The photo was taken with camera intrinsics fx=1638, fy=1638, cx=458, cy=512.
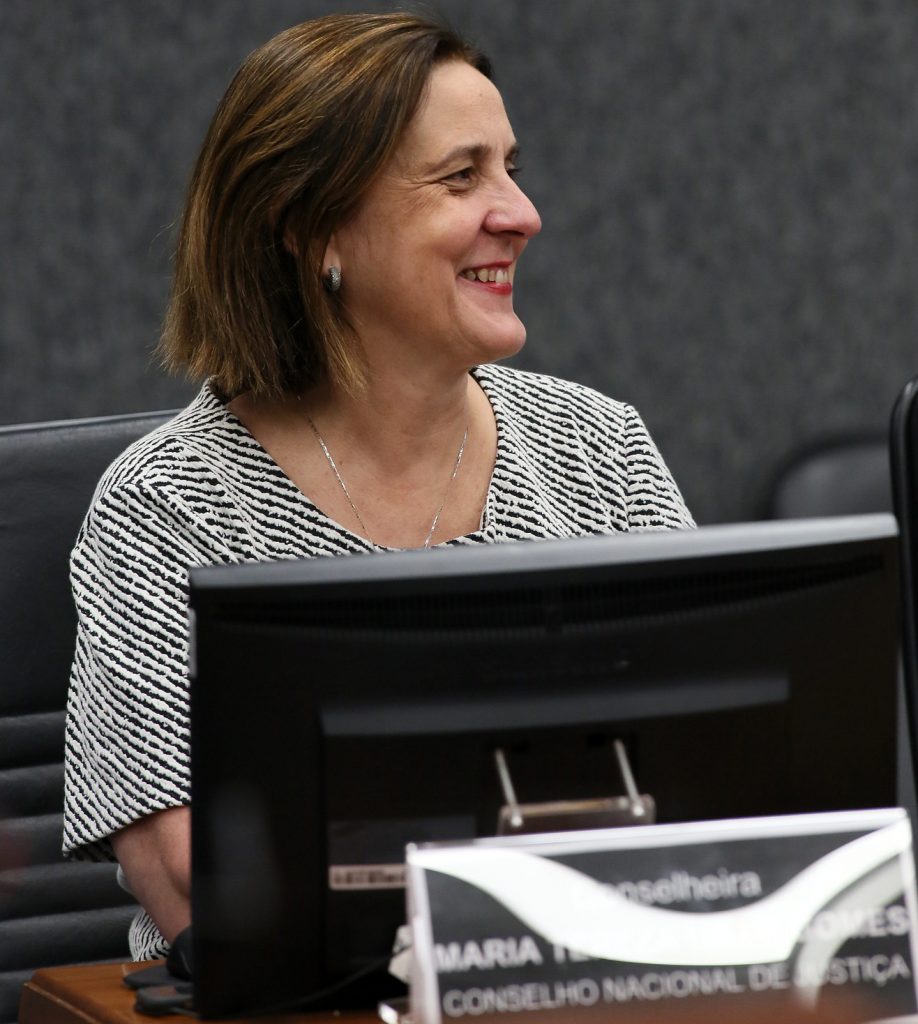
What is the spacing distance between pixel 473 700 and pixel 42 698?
2.63ft

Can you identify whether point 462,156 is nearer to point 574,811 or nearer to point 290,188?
point 290,188

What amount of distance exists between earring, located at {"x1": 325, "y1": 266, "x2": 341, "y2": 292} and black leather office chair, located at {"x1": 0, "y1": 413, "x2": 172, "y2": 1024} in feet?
0.69

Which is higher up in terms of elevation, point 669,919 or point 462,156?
point 462,156

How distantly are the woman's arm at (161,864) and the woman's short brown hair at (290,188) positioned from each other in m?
0.45

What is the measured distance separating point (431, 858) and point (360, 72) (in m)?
0.91

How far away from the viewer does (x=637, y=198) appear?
8.62 feet

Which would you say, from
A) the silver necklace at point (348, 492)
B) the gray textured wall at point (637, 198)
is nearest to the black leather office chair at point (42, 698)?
the silver necklace at point (348, 492)

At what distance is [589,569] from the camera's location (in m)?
0.88

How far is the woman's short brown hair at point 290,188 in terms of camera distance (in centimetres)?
153

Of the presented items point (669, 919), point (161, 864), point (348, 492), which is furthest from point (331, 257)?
point (669, 919)

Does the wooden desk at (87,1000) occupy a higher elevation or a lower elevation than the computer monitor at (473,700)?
lower

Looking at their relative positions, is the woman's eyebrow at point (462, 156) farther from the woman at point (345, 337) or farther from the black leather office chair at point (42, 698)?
the black leather office chair at point (42, 698)

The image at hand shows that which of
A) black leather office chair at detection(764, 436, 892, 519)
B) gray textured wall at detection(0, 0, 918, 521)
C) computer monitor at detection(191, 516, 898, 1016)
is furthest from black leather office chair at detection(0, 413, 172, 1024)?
black leather office chair at detection(764, 436, 892, 519)

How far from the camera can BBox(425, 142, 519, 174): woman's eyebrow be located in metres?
1.55
